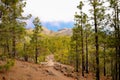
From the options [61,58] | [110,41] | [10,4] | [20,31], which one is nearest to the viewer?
[10,4]

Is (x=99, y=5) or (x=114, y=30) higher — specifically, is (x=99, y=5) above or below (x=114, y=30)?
above

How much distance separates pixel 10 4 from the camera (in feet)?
63.1

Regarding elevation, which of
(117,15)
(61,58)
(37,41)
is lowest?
(61,58)

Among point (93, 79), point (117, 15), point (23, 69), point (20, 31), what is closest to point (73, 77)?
point (93, 79)

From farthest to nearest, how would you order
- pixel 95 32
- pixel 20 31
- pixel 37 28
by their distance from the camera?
pixel 37 28 < pixel 20 31 < pixel 95 32

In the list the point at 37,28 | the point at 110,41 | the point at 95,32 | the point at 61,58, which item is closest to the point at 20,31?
the point at 95,32

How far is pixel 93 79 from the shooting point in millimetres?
38188

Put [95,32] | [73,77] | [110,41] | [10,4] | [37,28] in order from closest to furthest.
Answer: [10,4] < [110,41] < [95,32] < [73,77] < [37,28]

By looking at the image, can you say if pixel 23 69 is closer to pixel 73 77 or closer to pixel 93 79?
pixel 73 77

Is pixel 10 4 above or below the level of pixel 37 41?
above

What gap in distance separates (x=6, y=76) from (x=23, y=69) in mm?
5334

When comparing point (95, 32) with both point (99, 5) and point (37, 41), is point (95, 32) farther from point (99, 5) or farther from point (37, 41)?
point (37, 41)

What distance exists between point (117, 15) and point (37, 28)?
27.5 meters

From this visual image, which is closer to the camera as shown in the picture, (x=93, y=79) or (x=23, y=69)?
(x=23, y=69)
